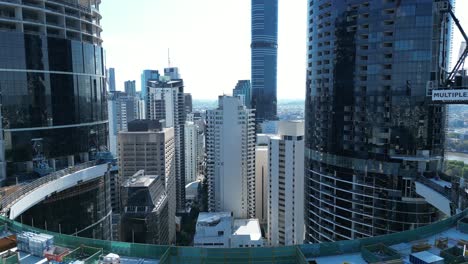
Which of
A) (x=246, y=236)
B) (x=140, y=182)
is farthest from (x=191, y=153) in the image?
(x=140, y=182)

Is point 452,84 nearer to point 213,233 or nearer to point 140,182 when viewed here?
point 213,233

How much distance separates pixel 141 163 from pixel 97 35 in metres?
49.8

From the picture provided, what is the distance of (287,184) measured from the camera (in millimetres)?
83375

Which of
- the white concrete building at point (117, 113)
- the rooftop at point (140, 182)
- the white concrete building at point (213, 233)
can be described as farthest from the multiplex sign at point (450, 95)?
the white concrete building at point (117, 113)

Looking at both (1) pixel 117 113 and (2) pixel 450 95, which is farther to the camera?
(1) pixel 117 113

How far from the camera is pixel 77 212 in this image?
4619 centimetres

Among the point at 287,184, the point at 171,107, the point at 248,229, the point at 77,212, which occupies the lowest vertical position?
the point at 248,229

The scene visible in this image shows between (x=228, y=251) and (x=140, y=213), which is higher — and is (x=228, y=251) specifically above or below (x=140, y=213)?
above

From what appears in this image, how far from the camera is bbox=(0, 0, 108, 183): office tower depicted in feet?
131

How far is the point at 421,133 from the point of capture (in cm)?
4431

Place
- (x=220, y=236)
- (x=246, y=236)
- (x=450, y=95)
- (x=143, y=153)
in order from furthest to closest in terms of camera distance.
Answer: (x=143, y=153), (x=246, y=236), (x=220, y=236), (x=450, y=95)

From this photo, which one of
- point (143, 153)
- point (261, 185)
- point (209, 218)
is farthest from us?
point (261, 185)

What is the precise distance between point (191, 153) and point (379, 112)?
107 meters

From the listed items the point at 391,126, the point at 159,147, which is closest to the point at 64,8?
the point at 391,126
